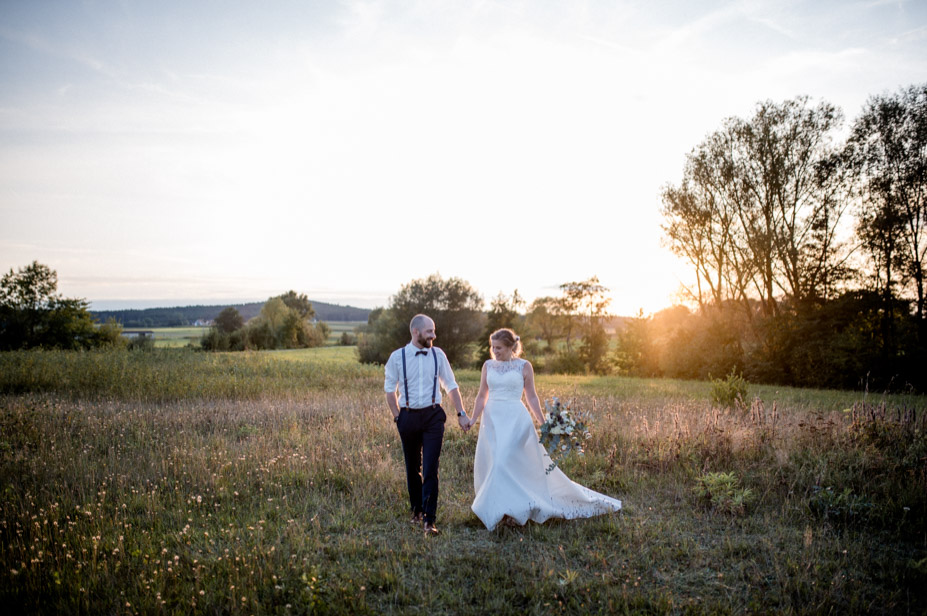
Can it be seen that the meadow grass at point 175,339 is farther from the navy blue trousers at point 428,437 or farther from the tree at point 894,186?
the tree at point 894,186

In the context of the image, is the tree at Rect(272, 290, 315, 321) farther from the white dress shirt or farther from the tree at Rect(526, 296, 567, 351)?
the white dress shirt

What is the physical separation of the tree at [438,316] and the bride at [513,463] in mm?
37276

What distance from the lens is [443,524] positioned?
609 centimetres

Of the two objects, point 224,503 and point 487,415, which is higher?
point 487,415

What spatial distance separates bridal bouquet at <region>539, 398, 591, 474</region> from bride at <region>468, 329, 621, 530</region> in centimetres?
13

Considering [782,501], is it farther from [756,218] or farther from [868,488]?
[756,218]

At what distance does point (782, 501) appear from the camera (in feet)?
21.7

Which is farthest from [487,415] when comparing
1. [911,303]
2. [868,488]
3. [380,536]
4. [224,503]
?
[911,303]

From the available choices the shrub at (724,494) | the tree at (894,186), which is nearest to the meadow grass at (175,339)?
the shrub at (724,494)

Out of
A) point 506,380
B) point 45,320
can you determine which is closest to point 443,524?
point 506,380

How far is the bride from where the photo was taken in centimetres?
590

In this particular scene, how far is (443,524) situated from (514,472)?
113cm

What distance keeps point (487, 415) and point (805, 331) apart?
25699 mm

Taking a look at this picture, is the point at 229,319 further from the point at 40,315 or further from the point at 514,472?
the point at 514,472
